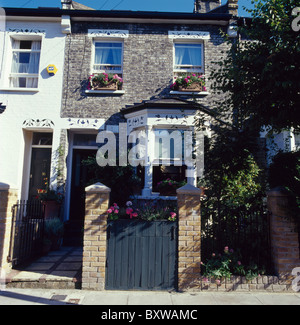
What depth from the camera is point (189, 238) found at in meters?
4.55

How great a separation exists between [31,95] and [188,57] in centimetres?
565

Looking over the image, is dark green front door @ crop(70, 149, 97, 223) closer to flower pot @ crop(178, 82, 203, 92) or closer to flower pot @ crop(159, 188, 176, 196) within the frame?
flower pot @ crop(159, 188, 176, 196)

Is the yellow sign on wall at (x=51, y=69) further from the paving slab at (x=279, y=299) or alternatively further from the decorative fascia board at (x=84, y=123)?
the paving slab at (x=279, y=299)

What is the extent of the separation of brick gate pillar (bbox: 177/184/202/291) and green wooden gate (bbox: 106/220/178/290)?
0.41ft

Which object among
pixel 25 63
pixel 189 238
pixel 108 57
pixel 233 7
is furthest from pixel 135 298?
pixel 233 7

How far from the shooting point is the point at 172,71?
8.74 metres

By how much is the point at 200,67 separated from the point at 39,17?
5.95 meters

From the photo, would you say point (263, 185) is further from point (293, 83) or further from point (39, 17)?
point (39, 17)

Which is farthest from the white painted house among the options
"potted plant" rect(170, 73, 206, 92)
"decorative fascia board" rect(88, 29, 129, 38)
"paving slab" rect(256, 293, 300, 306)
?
"paving slab" rect(256, 293, 300, 306)

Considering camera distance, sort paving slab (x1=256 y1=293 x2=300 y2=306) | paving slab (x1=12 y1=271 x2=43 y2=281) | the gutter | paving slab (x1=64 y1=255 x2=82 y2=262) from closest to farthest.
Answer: paving slab (x1=256 y1=293 x2=300 y2=306) < paving slab (x1=12 y1=271 x2=43 y2=281) < paving slab (x1=64 y1=255 x2=82 y2=262) < the gutter

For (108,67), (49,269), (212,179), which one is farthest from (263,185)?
(108,67)

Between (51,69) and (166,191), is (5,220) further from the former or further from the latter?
(51,69)

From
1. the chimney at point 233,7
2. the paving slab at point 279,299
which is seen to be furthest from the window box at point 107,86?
the paving slab at point 279,299

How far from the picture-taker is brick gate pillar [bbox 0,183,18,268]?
474 centimetres
